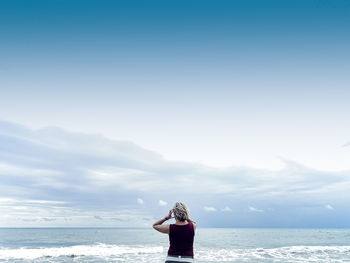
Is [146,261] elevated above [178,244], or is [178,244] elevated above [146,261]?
[178,244]

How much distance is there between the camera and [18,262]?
69.2 feet

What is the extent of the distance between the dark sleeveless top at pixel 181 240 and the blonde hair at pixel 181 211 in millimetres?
104

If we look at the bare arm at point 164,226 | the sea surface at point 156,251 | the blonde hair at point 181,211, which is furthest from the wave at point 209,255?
the blonde hair at point 181,211

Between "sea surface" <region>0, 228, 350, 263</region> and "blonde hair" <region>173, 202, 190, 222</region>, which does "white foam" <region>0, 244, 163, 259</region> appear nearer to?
"sea surface" <region>0, 228, 350, 263</region>

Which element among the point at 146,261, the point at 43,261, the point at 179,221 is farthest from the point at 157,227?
the point at 43,261

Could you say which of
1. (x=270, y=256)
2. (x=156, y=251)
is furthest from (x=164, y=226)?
(x=156, y=251)

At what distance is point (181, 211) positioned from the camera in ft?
11.9

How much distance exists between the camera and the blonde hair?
363cm

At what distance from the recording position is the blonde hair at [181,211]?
3.63 m

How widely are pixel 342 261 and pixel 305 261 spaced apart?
238 cm

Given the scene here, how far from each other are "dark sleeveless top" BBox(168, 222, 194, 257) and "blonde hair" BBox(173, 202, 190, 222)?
0.34ft

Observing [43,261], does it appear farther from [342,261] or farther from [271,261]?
[342,261]

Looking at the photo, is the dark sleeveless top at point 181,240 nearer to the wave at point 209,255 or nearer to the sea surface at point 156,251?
the sea surface at point 156,251

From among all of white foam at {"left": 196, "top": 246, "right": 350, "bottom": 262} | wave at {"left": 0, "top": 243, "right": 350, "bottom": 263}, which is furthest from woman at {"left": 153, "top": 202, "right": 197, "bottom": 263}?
white foam at {"left": 196, "top": 246, "right": 350, "bottom": 262}
